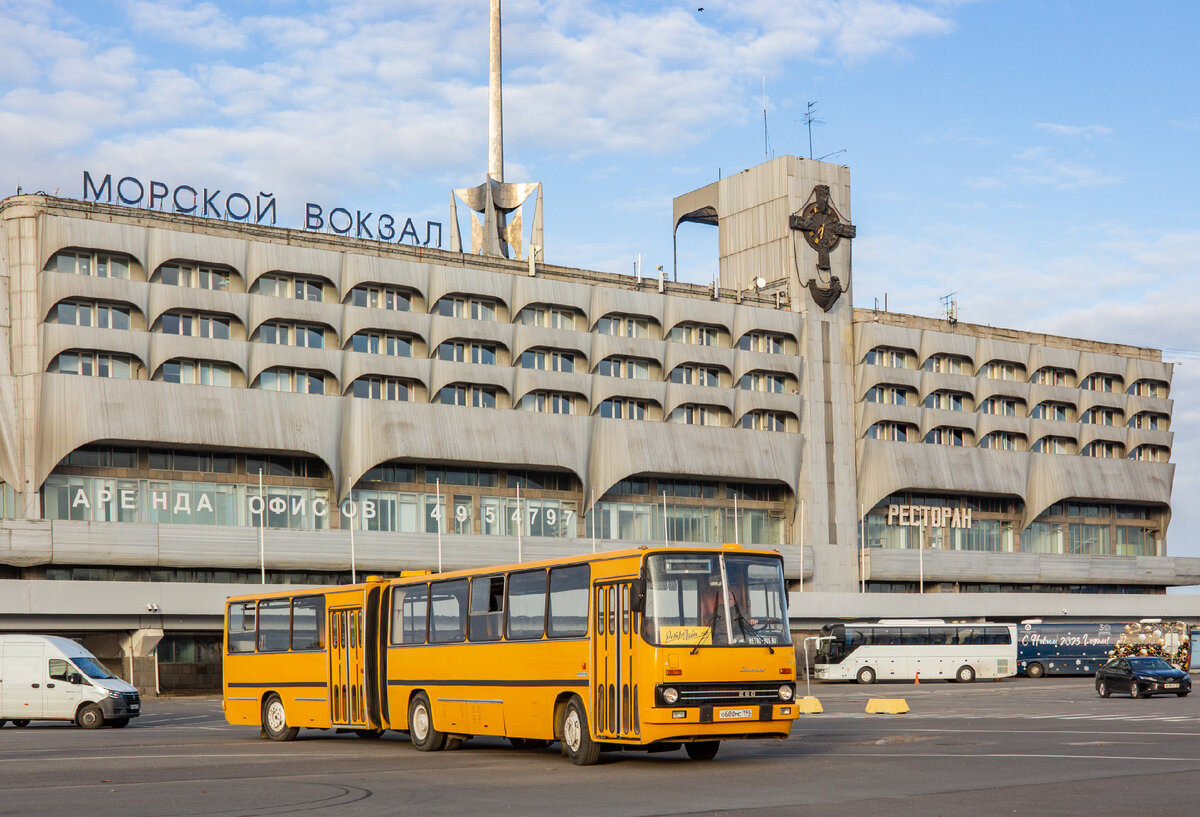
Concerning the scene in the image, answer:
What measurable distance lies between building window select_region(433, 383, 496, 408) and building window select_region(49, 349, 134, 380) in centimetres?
1839

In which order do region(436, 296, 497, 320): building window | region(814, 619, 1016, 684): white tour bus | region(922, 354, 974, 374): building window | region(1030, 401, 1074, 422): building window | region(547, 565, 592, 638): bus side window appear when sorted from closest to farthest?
region(547, 565, 592, 638): bus side window
region(814, 619, 1016, 684): white tour bus
region(436, 296, 497, 320): building window
region(922, 354, 974, 374): building window
region(1030, 401, 1074, 422): building window

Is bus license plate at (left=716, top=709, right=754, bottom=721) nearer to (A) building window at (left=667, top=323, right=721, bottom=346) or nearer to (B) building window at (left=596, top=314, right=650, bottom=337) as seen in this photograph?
(B) building window at (left=596, top=314, right=650, bottom=337)

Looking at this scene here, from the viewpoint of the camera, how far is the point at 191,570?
77562 mm

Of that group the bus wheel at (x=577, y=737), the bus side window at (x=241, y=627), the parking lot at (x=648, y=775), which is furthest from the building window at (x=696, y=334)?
the bus wheel at (x=577, y=737)

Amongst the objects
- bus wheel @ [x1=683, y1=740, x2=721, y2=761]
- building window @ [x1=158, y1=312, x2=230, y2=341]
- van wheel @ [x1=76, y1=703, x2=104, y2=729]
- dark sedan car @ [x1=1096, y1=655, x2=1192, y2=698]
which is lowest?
dark sedan car @ [x1=1096, y1=655, x2=1192, y2=698]

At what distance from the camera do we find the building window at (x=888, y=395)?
103938 millimetres

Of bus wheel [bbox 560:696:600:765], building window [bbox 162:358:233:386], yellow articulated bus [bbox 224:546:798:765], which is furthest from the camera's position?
building window [bbox 162:358:233:386]

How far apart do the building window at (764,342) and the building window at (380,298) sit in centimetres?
2528

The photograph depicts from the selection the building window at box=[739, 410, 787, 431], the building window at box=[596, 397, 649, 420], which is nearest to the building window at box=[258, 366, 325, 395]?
the building window at box=[596, 397, 649, 420]

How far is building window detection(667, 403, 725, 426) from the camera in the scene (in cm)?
9538

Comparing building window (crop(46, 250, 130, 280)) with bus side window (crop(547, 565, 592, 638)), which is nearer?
bus side window (crop(547, 565, 592, 638))

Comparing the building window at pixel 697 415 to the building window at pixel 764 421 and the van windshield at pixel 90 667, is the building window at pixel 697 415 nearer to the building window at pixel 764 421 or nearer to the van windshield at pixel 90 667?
the building window at pixel 764 421

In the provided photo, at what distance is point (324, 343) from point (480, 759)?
6063cm

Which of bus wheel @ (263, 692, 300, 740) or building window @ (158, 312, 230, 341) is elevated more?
building window @ (158, 312, 230, 341)
